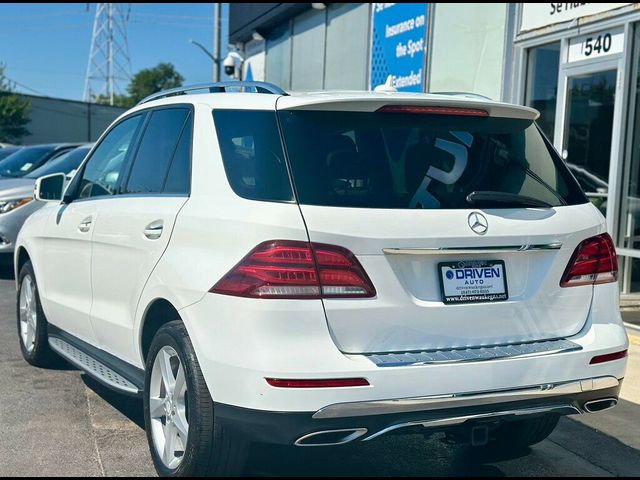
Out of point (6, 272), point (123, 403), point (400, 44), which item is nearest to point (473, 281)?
point (123, 403)

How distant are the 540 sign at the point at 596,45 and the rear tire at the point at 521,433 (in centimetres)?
499

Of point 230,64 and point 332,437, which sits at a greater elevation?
point 230,64

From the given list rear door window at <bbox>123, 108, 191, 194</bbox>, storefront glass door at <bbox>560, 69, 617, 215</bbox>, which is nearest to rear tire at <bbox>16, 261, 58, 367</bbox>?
rear door window at <bbox>123, 108, 191, 194</bbox>

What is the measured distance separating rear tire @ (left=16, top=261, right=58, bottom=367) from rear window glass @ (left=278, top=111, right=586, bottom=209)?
3025 millimetres

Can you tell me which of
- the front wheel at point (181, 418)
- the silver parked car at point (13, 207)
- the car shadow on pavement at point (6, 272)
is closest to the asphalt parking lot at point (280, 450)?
the front wheel at point (181, 418)

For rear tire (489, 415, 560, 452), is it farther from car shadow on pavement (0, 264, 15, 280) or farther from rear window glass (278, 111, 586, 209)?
car shadow on pavement (0, 264, 15, 280)

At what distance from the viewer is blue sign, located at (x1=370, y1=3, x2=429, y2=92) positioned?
11.4m

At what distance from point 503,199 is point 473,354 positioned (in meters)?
0.69

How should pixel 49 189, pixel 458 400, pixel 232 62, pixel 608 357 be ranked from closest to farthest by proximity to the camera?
pixel 458 400, pixel 608 357, pixel 49 189, pixel 232 62

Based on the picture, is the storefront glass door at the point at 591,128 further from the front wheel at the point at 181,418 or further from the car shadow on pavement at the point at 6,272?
the car shadow on pavement at the point at 6,272

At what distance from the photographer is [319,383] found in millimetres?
3055

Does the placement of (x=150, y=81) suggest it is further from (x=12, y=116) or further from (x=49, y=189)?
(x=49, y=189)

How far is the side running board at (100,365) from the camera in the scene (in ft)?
13.4

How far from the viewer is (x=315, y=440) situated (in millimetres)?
3123
